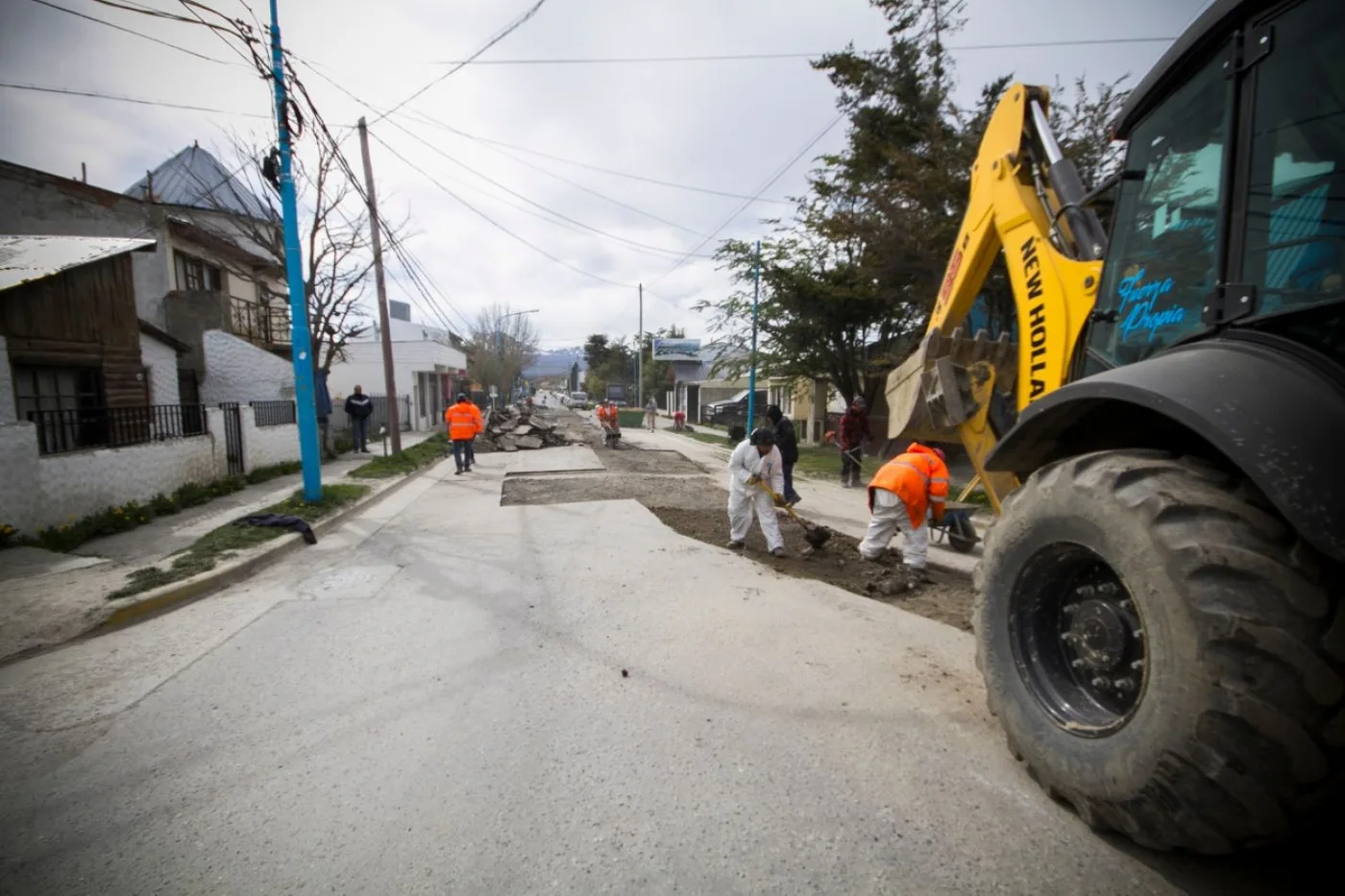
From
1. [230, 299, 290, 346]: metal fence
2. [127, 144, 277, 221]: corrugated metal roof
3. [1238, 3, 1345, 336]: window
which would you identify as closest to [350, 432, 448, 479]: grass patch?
[230, 299, 290, 346]: metal fence

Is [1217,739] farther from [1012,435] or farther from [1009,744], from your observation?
[1012,435]

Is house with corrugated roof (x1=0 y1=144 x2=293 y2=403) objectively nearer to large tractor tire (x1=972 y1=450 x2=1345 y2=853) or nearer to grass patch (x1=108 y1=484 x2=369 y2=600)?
grass patch (x1=108 y1=484 x2=369 y2=600)

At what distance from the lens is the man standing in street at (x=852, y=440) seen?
500 inches

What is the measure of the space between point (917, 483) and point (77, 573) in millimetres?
7799

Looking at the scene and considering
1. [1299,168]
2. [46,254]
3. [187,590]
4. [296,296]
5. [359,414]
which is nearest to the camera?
[1299,168]

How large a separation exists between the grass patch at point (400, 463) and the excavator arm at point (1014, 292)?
11.1 metres

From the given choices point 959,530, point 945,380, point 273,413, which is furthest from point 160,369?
point 959,530

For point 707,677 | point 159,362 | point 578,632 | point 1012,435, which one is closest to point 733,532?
point 578,632

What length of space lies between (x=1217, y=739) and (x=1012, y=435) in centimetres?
139

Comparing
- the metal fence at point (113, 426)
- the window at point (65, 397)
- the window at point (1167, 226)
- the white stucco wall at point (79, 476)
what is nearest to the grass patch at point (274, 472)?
the metal fence at point (113, 426)

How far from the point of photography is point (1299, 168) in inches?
77.4

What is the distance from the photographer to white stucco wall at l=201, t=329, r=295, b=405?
1678 cm

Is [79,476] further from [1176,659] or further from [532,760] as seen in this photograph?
[1176,659]

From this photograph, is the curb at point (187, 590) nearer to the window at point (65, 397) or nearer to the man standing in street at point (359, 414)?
the window at point (65, 397)
